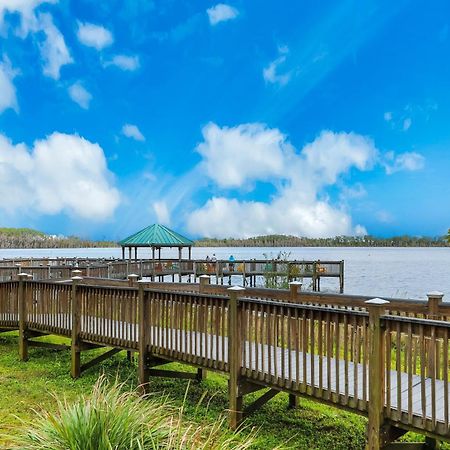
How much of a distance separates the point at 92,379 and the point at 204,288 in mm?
2678

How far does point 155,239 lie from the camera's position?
1378 inches

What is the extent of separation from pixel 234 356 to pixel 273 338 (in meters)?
0.62

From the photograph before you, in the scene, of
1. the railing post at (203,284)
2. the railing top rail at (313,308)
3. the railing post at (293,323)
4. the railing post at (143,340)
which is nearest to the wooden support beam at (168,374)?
the railing post at (143,340)

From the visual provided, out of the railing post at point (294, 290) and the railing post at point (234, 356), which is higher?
the railing post at point (294, 290)

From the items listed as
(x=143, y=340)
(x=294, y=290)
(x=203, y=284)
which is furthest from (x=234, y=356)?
(x=203, y=284)

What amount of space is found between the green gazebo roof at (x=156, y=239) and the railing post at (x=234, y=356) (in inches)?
1090

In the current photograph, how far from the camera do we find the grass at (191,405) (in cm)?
622

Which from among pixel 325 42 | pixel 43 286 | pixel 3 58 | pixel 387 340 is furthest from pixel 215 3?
pixel 387 340

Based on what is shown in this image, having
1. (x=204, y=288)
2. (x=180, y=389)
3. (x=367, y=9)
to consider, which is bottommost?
(x=180, y=389)

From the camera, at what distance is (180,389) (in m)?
8.28

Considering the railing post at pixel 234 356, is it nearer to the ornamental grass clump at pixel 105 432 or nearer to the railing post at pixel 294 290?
the railing post at pixel 294 290

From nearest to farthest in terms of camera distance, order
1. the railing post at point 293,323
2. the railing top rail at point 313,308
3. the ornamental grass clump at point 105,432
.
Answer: the ornamental grass clump at point 105,432 < the railing top rail at point 313,308 < the railing post at point 293,323

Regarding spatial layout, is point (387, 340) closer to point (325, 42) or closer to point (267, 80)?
point (325, 42)

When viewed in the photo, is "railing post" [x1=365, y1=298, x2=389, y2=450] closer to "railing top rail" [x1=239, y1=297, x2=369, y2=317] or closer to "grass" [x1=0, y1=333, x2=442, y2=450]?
"railing top rail" [x1=239, y1=297, x2=369, y2=317]
